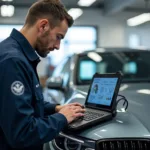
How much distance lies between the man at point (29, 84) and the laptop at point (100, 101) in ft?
0.21

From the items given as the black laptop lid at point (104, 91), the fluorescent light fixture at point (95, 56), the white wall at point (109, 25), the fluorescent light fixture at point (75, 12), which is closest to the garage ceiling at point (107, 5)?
the fluorescent light fixture at point (75, 12)

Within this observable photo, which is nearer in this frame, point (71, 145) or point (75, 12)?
point (71, 145)

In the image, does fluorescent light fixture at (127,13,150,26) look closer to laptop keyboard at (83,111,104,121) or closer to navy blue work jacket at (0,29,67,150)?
laptop keyboard at (83,111,104,121)

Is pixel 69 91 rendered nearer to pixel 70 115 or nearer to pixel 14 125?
pixel 70 115

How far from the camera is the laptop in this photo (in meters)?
1.71

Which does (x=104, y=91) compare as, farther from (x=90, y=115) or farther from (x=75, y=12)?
(x=75, y=12)

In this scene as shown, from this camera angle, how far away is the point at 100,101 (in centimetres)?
204

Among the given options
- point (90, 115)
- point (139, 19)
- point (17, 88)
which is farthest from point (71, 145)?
point (139, 19)

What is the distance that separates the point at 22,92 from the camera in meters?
1.38

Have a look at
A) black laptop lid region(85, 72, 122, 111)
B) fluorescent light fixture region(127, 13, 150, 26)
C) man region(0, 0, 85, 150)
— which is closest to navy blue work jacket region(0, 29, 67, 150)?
man region(0, 0, 85, 150)

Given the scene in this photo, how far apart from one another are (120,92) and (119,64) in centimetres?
108

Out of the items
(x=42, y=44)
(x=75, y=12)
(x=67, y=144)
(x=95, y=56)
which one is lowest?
(x=67, y=144)

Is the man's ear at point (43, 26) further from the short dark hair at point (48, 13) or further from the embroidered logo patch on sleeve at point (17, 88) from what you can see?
the embroidered logo patch on sleeve at point (17, 88)

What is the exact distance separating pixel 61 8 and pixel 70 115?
1.81 feet
